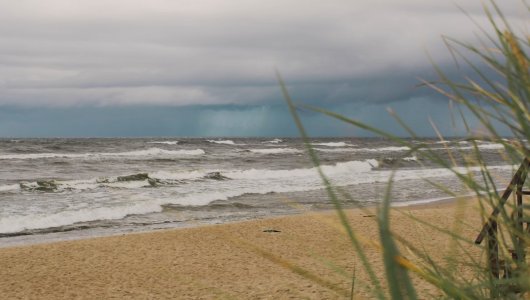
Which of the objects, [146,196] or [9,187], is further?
[9,187]

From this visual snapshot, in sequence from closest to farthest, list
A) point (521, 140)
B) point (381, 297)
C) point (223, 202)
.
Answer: point (381, 297)
point (521, 140)
point (223, 202)

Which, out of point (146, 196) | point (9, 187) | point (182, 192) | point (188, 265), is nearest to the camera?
point (188, 265)

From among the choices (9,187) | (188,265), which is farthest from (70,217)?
(9,187)

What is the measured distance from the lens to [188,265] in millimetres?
8656

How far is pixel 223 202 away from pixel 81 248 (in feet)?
23.7

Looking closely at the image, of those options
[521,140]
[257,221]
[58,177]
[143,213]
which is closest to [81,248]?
[257,221]

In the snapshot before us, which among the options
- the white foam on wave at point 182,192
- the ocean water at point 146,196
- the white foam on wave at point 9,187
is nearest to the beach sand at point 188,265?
the ocean water at point 146,196

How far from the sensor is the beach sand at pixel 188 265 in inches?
274

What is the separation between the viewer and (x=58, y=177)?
24.2 meters

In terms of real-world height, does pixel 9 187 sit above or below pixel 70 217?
above

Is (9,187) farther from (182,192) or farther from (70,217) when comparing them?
(70,217)

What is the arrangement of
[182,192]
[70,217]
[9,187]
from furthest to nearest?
[9,187] → [182,192] → [70,217]

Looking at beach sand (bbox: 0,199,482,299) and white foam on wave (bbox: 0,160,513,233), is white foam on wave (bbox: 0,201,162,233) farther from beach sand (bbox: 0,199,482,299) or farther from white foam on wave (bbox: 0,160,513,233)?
beach sand (bbox: 0,199,482,299)

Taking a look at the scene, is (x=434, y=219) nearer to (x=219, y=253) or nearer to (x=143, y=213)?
(x=219, y=253)
